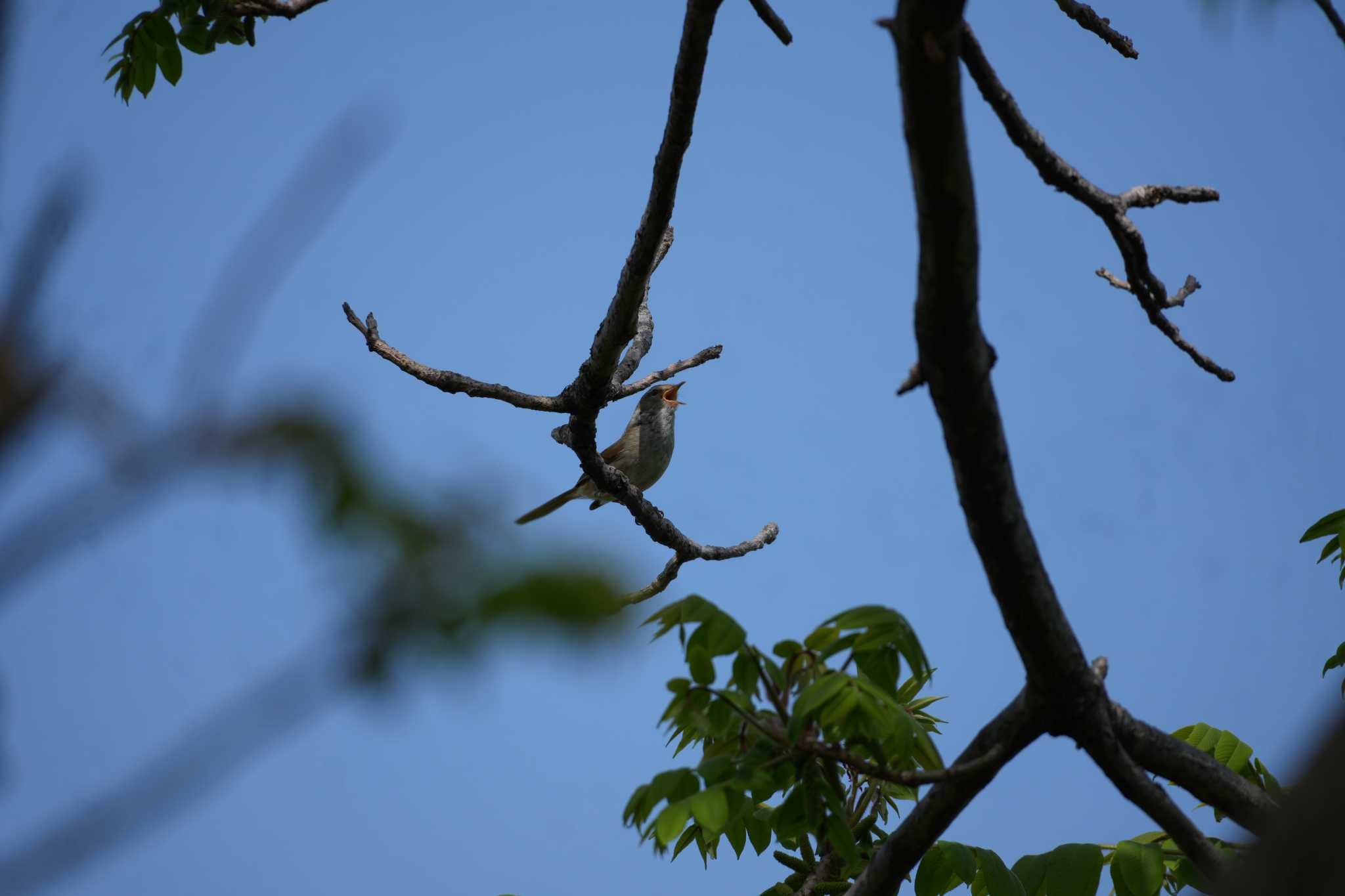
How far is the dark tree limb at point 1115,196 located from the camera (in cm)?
348

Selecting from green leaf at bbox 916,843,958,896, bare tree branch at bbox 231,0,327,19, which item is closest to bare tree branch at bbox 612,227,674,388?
bare tree branch at bbox 231,0,327,19

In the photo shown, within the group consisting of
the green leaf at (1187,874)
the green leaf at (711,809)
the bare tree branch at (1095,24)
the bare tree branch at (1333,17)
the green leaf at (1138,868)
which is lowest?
the green leaf at (1187,874)

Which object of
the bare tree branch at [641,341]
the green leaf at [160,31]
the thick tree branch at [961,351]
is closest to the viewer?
the thick tree branch at [961,351]

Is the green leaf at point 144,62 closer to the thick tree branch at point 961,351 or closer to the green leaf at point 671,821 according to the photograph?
the thick tree branch at point 961,351

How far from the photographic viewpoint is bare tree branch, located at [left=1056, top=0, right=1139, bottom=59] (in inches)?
211

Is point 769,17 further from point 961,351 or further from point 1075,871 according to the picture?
point 1075,871

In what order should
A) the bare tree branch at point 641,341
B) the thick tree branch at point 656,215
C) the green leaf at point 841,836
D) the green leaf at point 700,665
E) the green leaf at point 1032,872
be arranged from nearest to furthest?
the green leaf at point 700,665
the green leaf at point 841,836
the green leaf at point 1032,872
the thick tree branch at point 656,215
the bare tree branch at point 641,341

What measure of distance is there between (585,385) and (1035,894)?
3.41 meters

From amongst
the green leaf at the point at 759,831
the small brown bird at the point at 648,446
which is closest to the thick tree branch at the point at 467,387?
the green leaf at the point at 759,831

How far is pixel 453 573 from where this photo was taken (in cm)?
164

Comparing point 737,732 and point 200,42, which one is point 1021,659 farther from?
point 200,42

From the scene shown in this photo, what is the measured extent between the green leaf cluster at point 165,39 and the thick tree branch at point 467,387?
5.78 ft

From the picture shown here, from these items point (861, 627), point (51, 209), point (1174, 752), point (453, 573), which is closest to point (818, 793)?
point (861, 627)

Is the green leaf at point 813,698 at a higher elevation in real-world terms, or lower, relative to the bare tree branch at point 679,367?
lower
